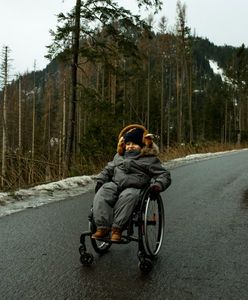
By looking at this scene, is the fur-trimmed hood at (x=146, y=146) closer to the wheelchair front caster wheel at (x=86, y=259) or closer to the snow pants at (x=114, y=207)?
the snow pants at (x=114, y=207)

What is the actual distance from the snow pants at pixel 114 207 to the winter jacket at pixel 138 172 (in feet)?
0.53

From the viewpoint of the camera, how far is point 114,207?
15.3 ft

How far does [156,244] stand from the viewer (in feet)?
16.9

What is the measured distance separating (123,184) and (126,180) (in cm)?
5

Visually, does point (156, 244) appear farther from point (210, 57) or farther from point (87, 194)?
point (210, 57)

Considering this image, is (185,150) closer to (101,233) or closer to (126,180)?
(126,180)

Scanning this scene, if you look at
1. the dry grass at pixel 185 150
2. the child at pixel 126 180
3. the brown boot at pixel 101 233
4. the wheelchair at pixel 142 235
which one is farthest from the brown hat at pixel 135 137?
the dry grass at pixel 185 150

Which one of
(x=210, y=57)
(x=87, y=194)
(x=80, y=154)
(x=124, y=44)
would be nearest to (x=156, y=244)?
(x=87, y=194)

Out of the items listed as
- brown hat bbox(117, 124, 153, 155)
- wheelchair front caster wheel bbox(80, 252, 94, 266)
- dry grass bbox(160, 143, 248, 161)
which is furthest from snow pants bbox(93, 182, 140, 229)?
dry grass bbox(160, 143, 248, 161)

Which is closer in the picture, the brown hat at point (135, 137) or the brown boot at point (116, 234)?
the brown boot at point (116, 234)

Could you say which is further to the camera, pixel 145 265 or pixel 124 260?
pixel 124 260

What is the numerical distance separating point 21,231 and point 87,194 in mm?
3626

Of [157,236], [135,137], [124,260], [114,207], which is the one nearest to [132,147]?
[135,137]

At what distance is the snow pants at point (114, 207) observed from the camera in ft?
14.9
